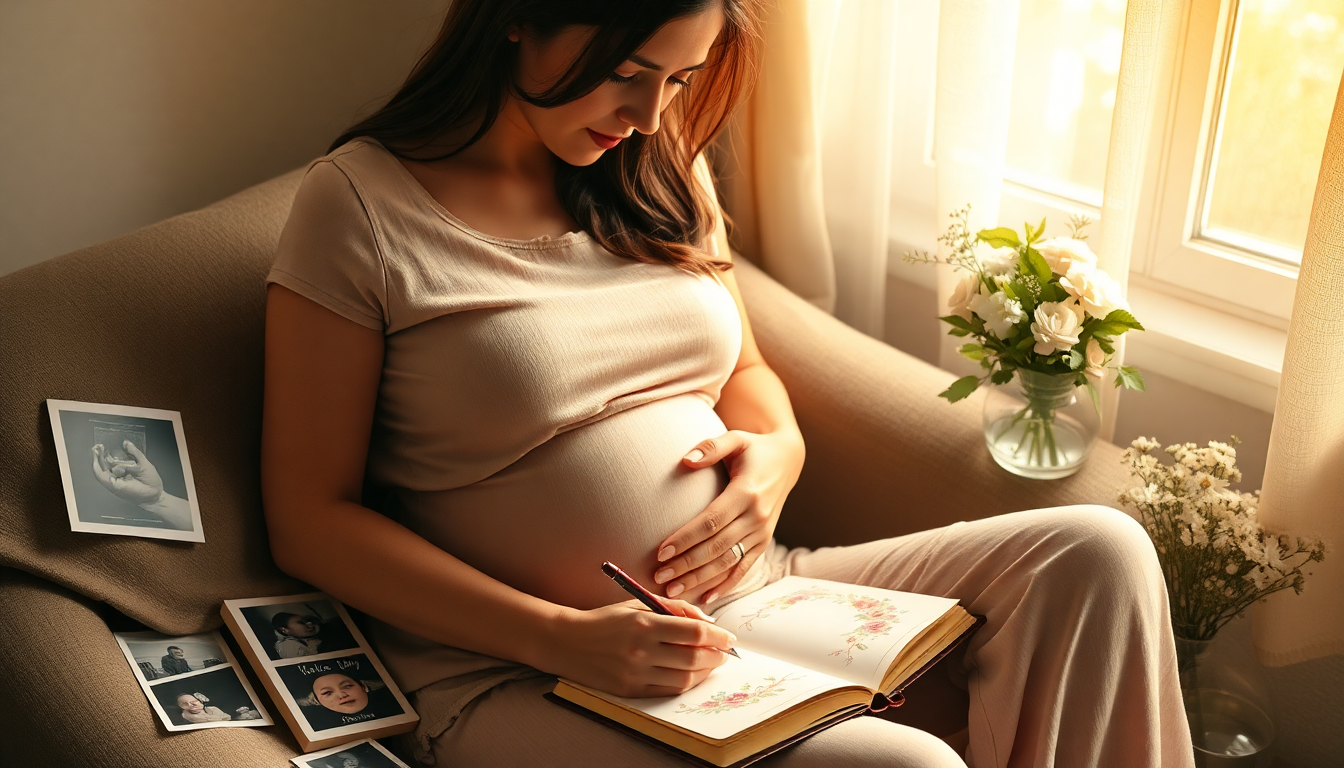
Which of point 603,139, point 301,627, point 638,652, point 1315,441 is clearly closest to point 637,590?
point 638,652

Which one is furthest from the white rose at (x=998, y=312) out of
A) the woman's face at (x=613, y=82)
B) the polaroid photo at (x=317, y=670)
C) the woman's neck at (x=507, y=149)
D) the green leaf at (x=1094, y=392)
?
the polaroid photo at (x=317, y=670)

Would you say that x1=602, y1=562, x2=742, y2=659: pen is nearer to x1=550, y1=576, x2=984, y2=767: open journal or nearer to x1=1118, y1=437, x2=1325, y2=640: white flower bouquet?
x1=550, y1=576, x2=984, y2=767: open journal

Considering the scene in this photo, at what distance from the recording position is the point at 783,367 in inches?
66.6

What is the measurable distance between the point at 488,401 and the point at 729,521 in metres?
0.32

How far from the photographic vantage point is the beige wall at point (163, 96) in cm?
157

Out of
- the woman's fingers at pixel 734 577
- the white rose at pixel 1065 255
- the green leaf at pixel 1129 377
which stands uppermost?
the white rose at pixel 1065 255

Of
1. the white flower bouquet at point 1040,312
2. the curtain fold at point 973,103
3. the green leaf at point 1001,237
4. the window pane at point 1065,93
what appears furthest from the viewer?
the window pane at point 1065,93

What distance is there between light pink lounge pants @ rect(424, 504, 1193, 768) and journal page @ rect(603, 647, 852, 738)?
0.17ft

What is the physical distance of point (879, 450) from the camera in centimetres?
156

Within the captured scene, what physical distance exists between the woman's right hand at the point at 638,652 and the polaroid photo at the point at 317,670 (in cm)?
21

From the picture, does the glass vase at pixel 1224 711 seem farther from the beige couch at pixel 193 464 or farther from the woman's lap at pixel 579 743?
the woman's lap at pixel 579 743

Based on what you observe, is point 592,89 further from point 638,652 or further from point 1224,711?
point 1224,711

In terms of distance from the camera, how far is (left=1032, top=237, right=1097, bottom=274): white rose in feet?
4.43

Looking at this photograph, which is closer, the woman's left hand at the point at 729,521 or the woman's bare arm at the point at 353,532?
the woman's bare arm at the point at 353,532
